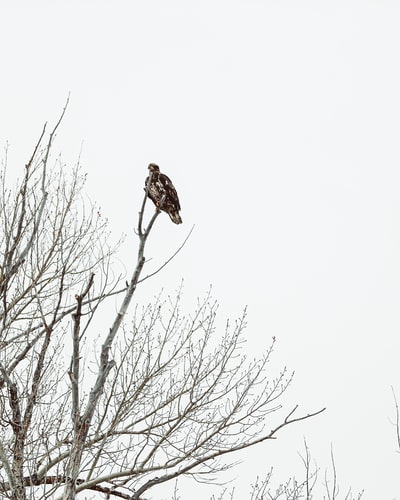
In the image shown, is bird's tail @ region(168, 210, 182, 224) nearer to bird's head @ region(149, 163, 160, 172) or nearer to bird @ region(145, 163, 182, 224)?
bird @ region(145, 163, 182, 224)

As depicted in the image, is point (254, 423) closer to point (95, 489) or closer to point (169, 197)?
point (95, 489)

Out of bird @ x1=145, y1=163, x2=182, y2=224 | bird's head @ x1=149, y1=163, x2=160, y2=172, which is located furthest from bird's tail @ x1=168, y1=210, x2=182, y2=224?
bird's head @ x1=149, y1=163, x2=160, y2=172

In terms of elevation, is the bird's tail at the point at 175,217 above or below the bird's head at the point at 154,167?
below

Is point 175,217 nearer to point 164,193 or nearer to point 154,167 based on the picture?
point 164,193

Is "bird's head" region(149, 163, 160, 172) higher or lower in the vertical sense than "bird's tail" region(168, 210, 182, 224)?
higher

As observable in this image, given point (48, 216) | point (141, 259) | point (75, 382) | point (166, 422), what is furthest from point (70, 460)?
point (48, 216)

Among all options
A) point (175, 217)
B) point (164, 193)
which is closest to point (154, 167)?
point (164, 193)

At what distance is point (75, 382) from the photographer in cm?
398

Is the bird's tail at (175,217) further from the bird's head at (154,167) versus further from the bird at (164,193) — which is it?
the bird's head at (154,167)

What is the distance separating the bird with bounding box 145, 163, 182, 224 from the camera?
5.14 metres

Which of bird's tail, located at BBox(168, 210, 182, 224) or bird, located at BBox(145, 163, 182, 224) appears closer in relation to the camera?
bird, located at BBox(145, 163, 182, 224)

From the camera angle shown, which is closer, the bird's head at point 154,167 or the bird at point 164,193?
the bird at point 164,193

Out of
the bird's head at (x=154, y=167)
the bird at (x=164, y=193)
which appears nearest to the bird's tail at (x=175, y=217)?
the bird at (x=164, y=193)

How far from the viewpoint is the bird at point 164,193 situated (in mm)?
5145
